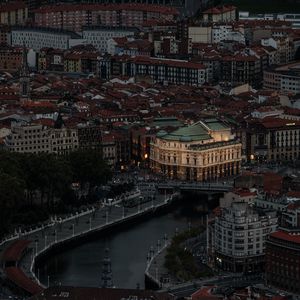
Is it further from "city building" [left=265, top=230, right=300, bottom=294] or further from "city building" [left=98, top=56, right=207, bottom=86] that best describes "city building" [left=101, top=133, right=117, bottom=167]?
"city building" [left=98, top=56, right=207, bottom=86]

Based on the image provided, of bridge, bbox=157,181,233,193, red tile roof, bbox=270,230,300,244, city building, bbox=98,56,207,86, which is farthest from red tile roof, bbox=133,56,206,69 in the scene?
red tile roof, bbox=270,230,300,244

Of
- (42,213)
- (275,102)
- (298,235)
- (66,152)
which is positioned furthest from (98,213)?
(275,102)

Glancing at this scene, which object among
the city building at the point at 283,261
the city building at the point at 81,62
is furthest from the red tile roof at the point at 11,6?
the city building at the point at 283,261

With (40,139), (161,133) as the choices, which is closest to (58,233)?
(40,139)

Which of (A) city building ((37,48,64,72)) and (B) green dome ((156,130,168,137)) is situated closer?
(B) green dome ((156,130,168,137))

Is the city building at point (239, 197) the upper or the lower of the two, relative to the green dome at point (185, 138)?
lower

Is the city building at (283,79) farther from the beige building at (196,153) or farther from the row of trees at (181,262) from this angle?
the row of trees at (181,262)
